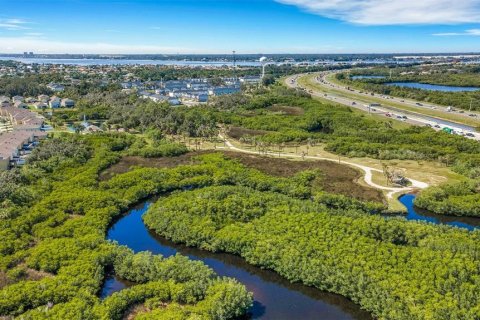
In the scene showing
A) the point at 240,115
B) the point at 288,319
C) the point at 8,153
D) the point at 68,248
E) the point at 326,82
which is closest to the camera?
the point at 288,319

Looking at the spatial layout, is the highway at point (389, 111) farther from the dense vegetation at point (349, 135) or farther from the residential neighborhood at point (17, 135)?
the residential neighborhood at point (17, 135)

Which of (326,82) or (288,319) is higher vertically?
(326,82)

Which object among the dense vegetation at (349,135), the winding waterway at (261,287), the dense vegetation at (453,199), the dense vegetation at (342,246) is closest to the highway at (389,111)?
the dense vegetation at (349,135)

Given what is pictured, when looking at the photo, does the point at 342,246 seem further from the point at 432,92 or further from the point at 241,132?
the point at 432,92

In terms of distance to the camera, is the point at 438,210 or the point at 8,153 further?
the point at 8,153

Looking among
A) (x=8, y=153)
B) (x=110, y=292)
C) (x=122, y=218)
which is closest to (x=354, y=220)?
(x=110, y=292)

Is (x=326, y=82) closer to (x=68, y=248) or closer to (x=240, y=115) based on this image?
(x=240, y=115)

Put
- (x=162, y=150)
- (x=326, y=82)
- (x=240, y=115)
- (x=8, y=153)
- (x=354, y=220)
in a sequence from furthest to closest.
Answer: (x=326, y=82) < (x=240, y=115) < (x=162, y=150) < (x=8, y=153) < (x=354, y=220)
